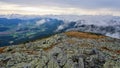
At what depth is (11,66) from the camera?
2251 inches

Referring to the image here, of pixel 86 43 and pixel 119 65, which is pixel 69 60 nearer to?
pixel 119 65

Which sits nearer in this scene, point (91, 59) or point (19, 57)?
point (91, 59)

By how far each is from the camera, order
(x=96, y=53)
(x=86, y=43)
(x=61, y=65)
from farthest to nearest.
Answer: (x=86, y=43) < (x=96, y=53) < (x=61, y=65)

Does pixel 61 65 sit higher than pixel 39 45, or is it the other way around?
pixel 61 65

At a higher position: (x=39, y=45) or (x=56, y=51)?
(x=56, y=51)

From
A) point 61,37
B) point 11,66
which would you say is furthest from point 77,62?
point 61,37

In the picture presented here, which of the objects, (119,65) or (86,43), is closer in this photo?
(119,65)

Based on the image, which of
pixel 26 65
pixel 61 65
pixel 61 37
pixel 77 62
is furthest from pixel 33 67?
pixel 61 37

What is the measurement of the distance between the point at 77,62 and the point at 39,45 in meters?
34.8

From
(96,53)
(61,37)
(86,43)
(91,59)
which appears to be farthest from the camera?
(61,37)

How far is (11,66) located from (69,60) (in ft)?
44.8

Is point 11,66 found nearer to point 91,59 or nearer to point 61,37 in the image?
point 91,59

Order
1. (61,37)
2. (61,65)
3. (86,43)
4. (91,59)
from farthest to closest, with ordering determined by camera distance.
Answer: (61,37) < (86,43) < (91,59) < (61,65)

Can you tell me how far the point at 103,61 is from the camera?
191 feet
